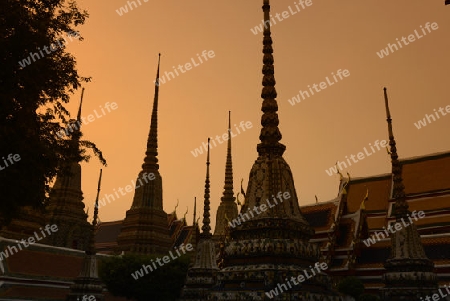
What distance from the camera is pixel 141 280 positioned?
26609 millimetres

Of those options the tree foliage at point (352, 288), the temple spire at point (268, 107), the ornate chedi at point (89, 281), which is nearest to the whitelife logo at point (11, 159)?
the temple spire at point (268, 107)

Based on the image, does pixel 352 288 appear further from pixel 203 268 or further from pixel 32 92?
pixel 32 92

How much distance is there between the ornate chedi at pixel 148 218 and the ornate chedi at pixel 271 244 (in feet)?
95.9

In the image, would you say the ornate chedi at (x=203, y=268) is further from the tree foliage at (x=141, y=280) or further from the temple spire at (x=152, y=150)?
the temple spire at (x=152, y=150)

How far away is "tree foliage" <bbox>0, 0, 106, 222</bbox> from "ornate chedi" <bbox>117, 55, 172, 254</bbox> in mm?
24392

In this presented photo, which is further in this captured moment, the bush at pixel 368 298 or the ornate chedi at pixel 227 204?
the ornate chedi at pixel 227 204

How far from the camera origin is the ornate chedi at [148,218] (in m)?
34.7

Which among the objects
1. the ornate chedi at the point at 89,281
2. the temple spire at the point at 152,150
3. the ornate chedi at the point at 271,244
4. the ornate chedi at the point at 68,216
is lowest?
the ornate chedi at the point at 271,244

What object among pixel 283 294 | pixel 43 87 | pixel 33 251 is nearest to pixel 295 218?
pixel 283 294

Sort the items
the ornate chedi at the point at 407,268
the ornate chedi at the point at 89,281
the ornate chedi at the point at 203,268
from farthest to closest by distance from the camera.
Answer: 1. the ornate chedi at the point at 89,281
2. the ornate chedi at the point at 203,268
3. the ornate chedi at the point at 407,268

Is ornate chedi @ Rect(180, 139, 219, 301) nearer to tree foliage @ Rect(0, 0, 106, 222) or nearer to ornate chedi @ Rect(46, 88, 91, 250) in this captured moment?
tree foliage @ Rect(0, 0, 106, 222)

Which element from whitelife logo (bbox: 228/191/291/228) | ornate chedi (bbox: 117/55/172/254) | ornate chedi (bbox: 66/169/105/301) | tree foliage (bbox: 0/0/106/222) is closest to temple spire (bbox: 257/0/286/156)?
whitelife logo (bbox: 228/191/291/228)

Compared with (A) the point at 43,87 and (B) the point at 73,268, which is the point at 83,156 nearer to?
(A) the point at 43,87

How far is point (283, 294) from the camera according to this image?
5.66 metres
